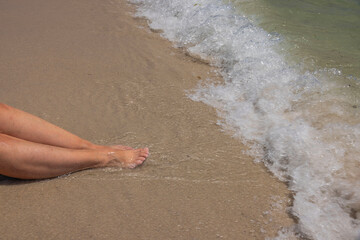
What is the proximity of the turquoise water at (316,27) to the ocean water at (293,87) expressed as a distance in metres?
0.01

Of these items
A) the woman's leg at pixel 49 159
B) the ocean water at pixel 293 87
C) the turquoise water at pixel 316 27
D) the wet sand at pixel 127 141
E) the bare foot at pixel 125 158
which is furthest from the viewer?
the turquoise water at pixel 316 27

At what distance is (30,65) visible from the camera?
3.71 metres

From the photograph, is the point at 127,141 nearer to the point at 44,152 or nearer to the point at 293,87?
the point at 44,152

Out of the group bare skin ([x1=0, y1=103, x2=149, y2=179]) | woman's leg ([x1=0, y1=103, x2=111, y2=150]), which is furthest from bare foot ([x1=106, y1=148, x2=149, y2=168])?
woman's leg ([x1=0, y1=103, x2=111, y2=150])

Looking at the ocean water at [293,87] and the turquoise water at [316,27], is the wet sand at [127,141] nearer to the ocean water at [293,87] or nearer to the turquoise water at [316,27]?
the ocean water at [293,87]

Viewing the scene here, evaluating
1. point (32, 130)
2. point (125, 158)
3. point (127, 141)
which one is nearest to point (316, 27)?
point (127, 141)

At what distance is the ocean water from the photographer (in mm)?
2350

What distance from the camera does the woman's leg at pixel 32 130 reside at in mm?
2285

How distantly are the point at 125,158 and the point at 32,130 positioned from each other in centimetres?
58

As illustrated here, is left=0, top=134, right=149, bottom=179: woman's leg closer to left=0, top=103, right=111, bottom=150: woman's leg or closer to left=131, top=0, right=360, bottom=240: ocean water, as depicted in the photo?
left=0, top=103, right=111, bottom=150: woman's leg

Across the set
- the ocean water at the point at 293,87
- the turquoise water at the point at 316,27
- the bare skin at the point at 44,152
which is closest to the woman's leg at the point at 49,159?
the bare skin at the point at 44,152

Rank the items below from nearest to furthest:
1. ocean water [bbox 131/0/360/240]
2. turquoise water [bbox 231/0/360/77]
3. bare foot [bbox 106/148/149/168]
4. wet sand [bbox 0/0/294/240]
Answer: wet sand [bbox 0/0/294/240], ocean water [bbox 131/0/360/240], bare foot [bbox 106/148/149/168], turquoise water [bbox 231/0/360/77]

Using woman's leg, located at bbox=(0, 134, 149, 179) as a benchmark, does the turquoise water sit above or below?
above

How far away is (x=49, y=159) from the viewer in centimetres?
229
